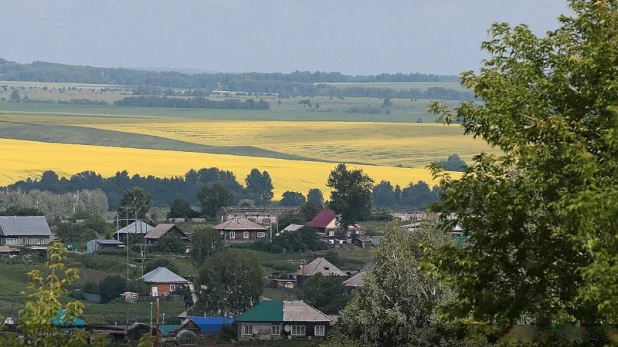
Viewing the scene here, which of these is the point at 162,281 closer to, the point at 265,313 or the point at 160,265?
the point at 160,265

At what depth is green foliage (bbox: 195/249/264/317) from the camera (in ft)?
176

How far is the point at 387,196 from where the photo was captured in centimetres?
11056

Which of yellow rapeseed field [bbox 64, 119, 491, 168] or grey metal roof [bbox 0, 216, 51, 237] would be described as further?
yellow rapeseed field [bbox 64, 119, 491, 168]

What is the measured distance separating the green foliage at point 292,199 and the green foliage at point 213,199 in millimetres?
13282

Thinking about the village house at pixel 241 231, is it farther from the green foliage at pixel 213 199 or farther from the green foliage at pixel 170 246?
the green foliage at pixel 213 199

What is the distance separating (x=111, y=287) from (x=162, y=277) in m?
4.31

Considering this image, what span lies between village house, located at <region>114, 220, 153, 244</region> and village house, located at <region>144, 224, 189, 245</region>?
1.59ft

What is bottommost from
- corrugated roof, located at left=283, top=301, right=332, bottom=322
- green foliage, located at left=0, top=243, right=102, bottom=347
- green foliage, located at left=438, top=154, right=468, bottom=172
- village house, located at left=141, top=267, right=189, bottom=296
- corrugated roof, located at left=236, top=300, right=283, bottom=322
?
green foliage, located at left=438, top=154, right=468, bottom=172

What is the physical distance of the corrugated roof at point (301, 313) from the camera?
46781 mm

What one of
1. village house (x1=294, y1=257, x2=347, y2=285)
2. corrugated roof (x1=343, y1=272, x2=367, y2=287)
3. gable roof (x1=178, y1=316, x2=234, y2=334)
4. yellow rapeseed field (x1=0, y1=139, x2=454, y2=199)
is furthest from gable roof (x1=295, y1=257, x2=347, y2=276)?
yellow rapeseed field (x1=0, y1=139, x2=454, y2=199)

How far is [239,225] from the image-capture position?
7831cm

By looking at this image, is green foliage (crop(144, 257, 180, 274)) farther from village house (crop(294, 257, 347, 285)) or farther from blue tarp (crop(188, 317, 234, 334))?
blue tarp (crop(188, 317, 234, 334))

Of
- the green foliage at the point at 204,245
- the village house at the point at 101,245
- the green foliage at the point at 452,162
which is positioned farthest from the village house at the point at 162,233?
the green foliage at the point at 452,162

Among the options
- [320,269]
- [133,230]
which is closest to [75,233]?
[133,230]
